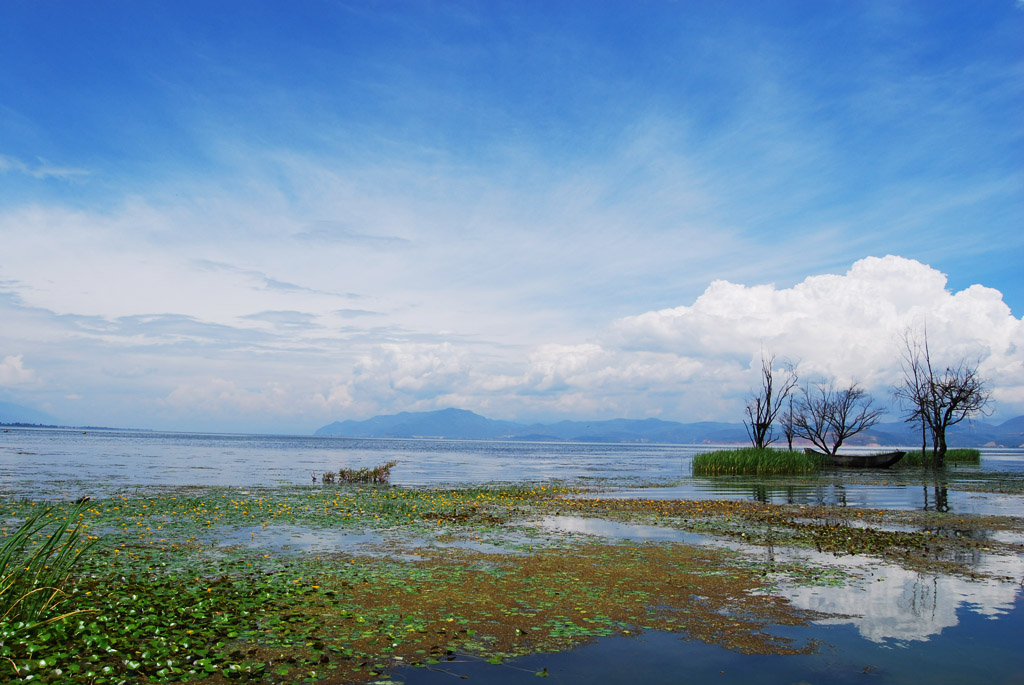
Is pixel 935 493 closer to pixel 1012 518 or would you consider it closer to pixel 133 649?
pixel 1012 518

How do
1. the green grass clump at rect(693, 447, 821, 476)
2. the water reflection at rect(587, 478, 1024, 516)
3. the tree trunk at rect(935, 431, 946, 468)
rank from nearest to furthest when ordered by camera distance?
1. the water reflection at rect(587, 478, 1024, 516)
2. the green grass clump at rect(693, 447, 821, 476)
3. the tree trunk at rect(935, 431, 946, 468)

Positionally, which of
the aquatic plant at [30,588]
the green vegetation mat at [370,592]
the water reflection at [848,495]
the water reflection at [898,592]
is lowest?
the water reflection at [848,495]

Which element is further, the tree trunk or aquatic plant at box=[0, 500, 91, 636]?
the tree trunk

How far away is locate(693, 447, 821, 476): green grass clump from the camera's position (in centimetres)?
4856

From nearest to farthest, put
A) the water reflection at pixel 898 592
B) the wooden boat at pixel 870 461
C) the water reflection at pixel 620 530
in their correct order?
the water reflection at pixel 898 592
the water reflection at pixel 620 530
the wooden boat at pixel 870 461

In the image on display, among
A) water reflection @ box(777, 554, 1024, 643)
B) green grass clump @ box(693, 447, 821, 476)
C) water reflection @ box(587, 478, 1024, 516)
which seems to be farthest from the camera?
green grass clump @ box(693, 447, 821, 476)

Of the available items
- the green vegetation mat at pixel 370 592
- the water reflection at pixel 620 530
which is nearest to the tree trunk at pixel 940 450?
the green vegetation mat at pixel 370 592

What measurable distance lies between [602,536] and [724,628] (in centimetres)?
853

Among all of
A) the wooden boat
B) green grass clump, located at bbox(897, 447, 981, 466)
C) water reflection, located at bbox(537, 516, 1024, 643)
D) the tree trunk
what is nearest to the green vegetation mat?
water reflection, located at bbox(537, 516, 1024, 643)

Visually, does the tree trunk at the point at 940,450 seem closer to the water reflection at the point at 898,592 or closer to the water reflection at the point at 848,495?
the water reflection at the point at 848,495

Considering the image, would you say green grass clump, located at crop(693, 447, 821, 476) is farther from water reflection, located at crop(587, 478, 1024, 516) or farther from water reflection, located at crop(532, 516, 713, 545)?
water reflection, located at crop(532, 516, 713, 545)

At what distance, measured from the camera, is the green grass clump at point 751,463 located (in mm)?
48562

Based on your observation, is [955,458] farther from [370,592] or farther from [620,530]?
[370,592]

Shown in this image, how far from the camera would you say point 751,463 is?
48.6 m
